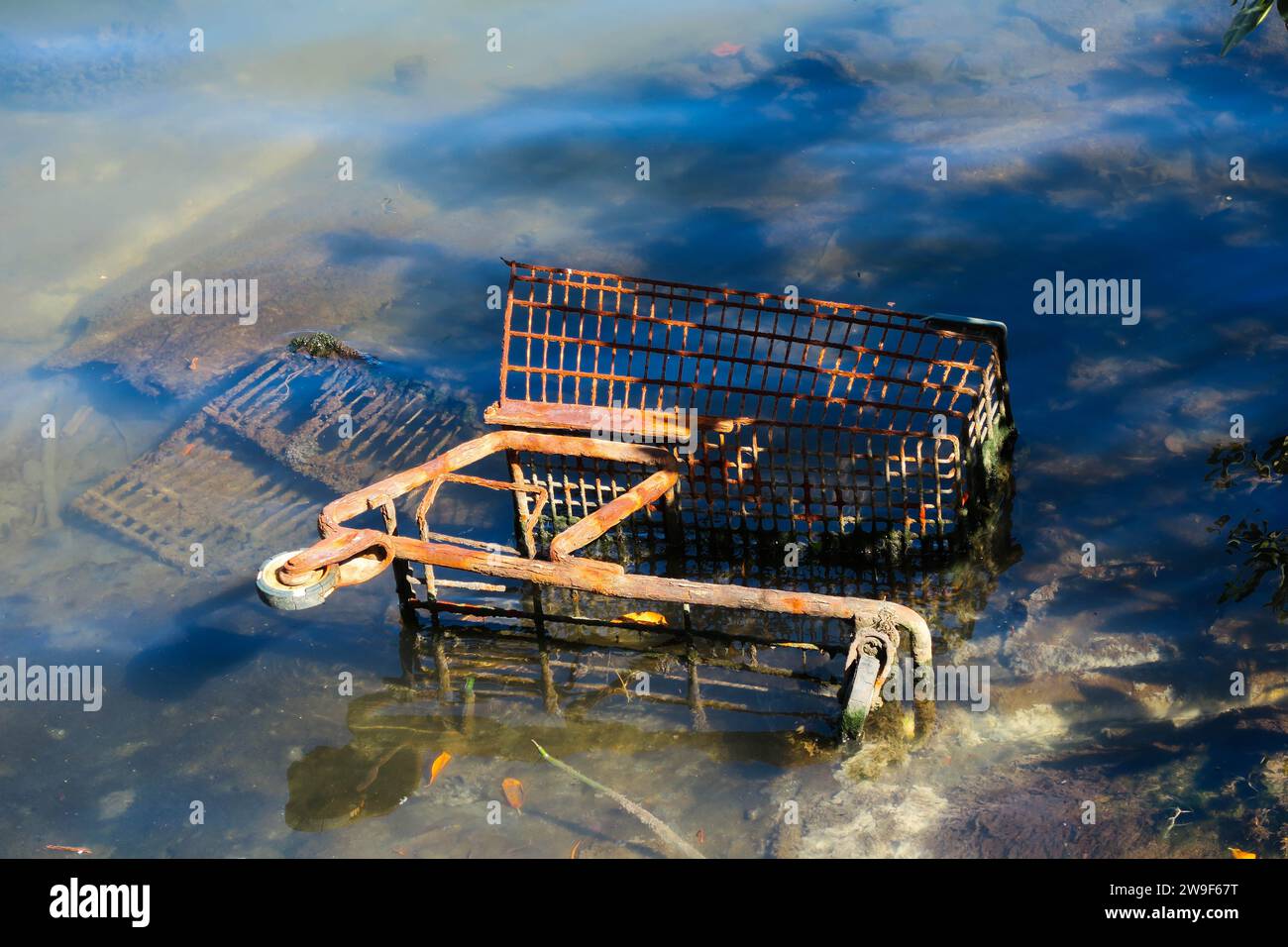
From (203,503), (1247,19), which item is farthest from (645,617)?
(1247,19)

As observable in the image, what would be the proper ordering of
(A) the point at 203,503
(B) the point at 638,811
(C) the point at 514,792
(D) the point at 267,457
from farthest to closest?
(D) the point at 267,457, (A) the point at 203,503, (C) the point at 514,792, (B) the point at 638,811

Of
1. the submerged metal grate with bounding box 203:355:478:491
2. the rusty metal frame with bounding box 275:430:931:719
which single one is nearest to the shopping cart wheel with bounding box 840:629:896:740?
the rusty metal frame with bounding box 275:430:931:719

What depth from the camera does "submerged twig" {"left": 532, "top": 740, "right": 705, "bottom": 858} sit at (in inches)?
177

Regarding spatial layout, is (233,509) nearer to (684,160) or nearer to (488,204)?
(488,204)

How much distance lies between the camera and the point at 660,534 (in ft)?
19.7

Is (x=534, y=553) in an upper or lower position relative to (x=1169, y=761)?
upper

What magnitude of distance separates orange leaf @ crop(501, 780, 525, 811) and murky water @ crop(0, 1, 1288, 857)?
0.05 m

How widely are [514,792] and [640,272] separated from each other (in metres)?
4.30

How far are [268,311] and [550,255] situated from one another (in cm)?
202

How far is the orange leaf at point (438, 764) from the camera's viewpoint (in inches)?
195

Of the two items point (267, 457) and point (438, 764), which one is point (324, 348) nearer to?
point (267, 457)

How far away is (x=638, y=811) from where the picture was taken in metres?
4.68
